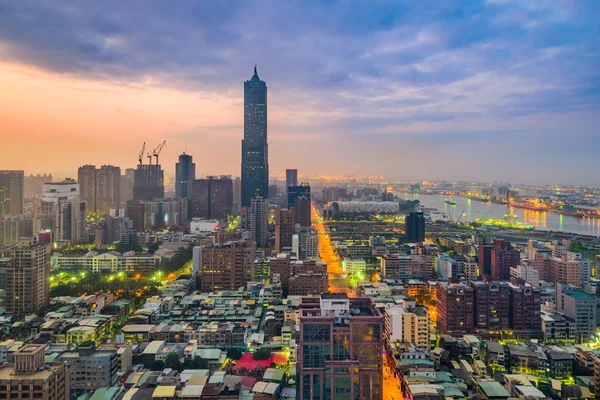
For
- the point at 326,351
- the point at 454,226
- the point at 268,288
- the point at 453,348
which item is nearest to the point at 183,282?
the point at 268,288

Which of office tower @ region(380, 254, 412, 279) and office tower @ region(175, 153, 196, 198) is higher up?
office tower @ region(175, 153, 196, 198)

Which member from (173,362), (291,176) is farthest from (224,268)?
(291,176)

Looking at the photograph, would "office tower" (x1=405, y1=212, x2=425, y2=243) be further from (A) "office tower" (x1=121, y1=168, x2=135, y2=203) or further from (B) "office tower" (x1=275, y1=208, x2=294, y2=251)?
(A) "office tower" (x1=121, y1=168, x2=135, y2=203)

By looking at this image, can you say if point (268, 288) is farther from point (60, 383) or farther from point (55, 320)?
point (60, 383)

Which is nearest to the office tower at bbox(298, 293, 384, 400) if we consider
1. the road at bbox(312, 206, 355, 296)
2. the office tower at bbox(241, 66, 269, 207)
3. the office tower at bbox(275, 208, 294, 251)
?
the road at bbox(312, 206, 355, 296)

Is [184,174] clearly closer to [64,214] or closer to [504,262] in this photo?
[64,214]

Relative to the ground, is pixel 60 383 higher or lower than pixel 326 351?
lower

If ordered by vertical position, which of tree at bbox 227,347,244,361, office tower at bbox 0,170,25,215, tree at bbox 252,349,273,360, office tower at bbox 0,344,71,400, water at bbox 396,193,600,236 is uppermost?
office tower at bbox 0,170,25,215
